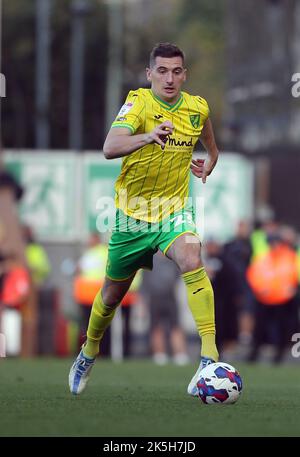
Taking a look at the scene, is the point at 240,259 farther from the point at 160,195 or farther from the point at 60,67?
the point at 60,67

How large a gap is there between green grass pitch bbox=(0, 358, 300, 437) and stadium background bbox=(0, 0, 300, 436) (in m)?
0.07

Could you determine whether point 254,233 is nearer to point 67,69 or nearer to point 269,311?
point 269,311

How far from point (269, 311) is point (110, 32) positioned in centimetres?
3100

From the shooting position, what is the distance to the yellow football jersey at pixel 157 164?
36.5 feet

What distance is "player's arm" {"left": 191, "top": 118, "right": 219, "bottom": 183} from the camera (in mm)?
11617

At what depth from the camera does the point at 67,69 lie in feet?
171

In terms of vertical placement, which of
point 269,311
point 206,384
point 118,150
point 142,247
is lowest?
point 269,311

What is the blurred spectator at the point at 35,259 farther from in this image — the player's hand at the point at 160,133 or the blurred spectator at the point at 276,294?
the player's hand at the point at 160,133

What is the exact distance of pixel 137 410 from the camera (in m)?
10.2

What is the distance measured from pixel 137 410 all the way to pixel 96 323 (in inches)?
55.5

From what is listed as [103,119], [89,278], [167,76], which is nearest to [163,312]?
[89,278]

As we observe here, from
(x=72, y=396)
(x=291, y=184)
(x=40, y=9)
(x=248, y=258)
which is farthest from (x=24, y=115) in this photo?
(x=72, y=396)

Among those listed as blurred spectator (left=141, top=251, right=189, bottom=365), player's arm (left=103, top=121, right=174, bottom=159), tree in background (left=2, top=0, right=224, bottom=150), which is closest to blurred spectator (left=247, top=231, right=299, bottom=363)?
blurred spectator (left=141, top=251, right=189, bottom=365)

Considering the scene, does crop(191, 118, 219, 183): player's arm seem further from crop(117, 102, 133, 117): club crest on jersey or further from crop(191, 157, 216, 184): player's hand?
crop(117, 102, 133, 117): club crest on jersey
